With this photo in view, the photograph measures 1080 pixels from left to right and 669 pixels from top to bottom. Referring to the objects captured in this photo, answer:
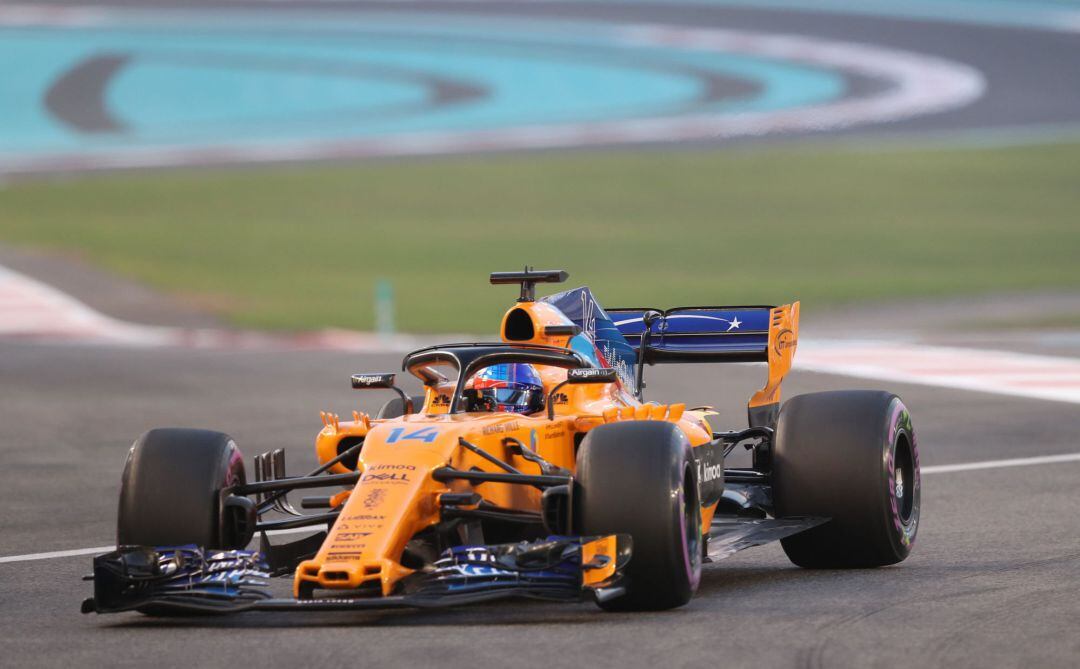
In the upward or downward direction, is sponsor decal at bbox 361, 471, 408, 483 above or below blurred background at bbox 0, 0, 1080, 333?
below

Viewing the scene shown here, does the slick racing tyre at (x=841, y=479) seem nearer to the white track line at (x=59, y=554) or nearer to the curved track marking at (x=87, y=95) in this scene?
the white track line at (x=59, y=554)

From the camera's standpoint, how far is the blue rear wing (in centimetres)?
1198

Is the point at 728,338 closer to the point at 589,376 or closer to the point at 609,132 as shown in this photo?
the point at 589,376

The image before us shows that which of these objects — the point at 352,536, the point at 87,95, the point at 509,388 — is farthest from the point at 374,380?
the point at 87,95

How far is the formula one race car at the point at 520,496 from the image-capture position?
841 cm

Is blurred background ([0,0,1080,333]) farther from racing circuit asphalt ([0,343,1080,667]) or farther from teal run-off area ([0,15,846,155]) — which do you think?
racing circuit asphalt ([0,343,1080,667])

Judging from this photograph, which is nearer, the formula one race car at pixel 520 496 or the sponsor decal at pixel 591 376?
the formula one race car at pixel 520 496

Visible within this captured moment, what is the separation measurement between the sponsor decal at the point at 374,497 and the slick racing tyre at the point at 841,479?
273 centimetres

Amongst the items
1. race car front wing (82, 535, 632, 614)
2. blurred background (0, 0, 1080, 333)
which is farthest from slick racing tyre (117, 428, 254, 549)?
blurred background (0, 0, 1080, 333)

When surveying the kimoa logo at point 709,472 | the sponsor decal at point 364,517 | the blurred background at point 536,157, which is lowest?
the kimoa logo at point 709,472

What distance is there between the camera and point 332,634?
8242mm

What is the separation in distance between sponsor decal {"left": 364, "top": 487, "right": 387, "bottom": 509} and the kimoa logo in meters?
1.81

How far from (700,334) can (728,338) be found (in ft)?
0.68

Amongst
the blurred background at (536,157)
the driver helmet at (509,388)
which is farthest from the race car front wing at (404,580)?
the blurred background at (536,157)
